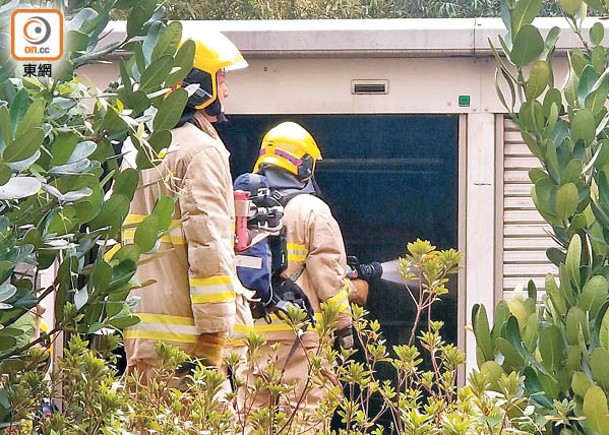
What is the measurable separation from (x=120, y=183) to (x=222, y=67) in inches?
90.5

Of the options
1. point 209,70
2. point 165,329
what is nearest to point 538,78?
point 165,329

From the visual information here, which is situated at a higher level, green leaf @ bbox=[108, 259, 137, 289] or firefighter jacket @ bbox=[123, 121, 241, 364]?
green leaf @ bbox=[108, 259, 137, 289]

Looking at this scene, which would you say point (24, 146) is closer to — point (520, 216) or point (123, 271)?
point (123, 271)

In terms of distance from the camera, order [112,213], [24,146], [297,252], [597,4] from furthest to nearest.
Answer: [297,252] → [597,4] → [112,213] → [24,146]

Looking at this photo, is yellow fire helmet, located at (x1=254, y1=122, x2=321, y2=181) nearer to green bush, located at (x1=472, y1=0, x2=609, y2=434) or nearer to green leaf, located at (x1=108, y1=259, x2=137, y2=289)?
green bush, located at (x1=472, y1=0, x2=609, y2=434)

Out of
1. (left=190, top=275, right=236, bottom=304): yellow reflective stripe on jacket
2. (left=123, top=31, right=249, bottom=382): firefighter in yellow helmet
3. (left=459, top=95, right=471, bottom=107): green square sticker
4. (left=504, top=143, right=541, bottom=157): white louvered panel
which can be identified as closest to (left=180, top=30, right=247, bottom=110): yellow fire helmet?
(left=123, top=31, right=249, bottom=382): firefighter in yellow helmet

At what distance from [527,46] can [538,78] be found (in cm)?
7

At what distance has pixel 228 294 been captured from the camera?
4.05 metres

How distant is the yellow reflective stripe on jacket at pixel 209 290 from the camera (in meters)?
4.00

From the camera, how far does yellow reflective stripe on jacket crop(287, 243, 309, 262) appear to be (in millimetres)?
5695

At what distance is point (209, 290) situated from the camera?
401 cm

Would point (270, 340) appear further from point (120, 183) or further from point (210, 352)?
point (120, 183)

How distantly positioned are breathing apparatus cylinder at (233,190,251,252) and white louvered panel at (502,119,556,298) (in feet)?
4.78

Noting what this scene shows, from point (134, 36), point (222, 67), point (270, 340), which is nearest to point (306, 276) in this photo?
point (270, 340)
